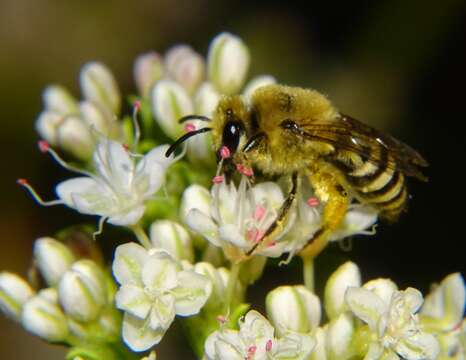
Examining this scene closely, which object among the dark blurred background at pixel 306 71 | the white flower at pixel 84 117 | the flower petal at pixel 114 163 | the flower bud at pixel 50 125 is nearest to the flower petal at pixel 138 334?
the flower petal at pixel 114 163

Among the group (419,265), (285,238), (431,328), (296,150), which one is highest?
(296,150)

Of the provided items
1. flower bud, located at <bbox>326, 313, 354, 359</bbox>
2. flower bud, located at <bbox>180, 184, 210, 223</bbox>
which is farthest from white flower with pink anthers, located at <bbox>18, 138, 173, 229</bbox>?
flower bud, located at <bbox>326, 313, 354, 359</bbox>

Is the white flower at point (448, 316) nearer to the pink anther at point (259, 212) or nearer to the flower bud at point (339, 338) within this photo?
the flower bud at point (339, 338)

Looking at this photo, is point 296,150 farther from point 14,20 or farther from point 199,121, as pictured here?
point 14,20

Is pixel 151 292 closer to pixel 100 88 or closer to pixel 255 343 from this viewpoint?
pixel 255 343

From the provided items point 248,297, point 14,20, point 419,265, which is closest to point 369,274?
point 419,265

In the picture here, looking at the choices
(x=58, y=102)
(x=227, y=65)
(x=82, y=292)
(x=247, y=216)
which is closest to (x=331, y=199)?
(x=247, y=216)
